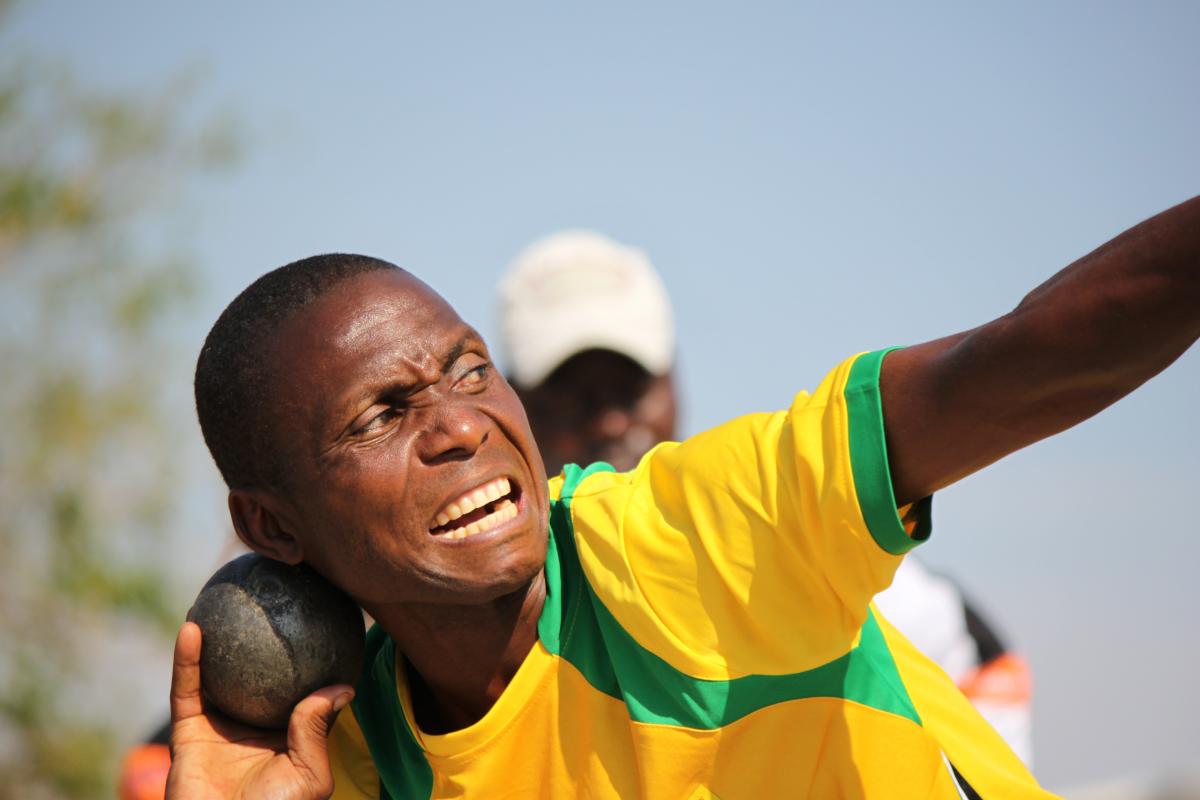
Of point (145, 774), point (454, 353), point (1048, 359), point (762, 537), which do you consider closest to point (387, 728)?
point (454, 353)

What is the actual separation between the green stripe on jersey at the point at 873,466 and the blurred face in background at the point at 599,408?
4196mm

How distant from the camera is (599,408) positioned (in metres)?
7.95

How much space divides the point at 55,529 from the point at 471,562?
467 inches

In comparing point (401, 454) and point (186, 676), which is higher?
point (401, 454)

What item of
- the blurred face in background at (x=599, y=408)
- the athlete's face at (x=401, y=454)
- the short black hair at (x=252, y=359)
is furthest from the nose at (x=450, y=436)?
the blurred face in background at (x=599, y=408)

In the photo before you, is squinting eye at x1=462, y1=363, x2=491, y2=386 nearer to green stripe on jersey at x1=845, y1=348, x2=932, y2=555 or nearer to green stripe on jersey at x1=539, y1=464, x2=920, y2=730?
green stripe on jersey at x1=539, y1=464, x2=920, y2=730

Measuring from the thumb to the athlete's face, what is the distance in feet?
1.13

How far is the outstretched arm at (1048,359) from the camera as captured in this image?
304cm

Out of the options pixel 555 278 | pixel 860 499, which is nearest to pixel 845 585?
pixel 860 499

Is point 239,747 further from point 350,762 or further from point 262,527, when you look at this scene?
point 262,527

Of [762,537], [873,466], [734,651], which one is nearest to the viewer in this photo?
[873,466]

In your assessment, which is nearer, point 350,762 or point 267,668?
point 267,668

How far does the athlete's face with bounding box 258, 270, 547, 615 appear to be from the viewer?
13.7ft

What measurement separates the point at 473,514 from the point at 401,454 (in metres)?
0.26
